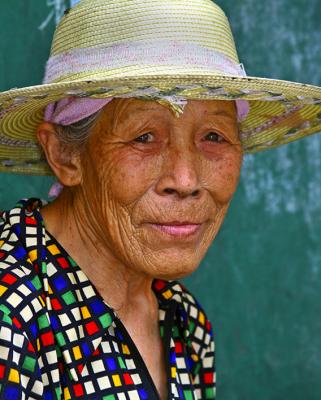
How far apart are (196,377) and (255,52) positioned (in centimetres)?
129

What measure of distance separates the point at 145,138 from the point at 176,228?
245 millimetres

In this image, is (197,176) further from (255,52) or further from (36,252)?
(255,52)

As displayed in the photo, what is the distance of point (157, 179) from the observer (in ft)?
8.13

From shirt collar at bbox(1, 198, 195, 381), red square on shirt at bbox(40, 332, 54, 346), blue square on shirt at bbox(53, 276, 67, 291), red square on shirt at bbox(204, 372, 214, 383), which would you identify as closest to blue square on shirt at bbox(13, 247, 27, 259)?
shirt collar at bbox(1, 198, 195, 381)

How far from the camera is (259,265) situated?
3.74 meters

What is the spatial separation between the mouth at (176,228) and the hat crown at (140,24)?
0.46 m

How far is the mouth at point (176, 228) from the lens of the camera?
252cm

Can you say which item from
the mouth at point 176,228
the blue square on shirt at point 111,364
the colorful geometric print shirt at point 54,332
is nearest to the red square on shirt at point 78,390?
the colorful geometric print shirt at point 54,332

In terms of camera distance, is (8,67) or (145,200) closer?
(145,200)

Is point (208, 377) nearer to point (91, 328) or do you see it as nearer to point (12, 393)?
point (91, 328)

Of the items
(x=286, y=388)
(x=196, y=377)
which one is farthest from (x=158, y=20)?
(x=286, y=388)

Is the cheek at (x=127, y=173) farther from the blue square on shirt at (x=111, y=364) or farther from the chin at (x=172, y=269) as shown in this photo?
the blue square on shirt at (x=111, y=364)

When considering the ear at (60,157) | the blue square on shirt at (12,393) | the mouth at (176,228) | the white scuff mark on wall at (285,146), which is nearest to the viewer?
the blue square on shirt at (12,393)

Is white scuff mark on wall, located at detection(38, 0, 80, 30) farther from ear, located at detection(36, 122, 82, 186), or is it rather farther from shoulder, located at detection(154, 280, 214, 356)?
shoulder, located at detection(154, 280, 214, 356)
